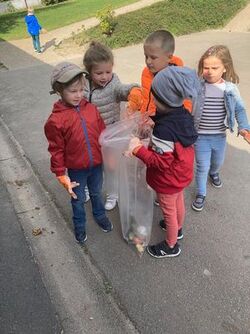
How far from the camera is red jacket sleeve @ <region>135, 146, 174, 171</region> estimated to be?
8.31 feet

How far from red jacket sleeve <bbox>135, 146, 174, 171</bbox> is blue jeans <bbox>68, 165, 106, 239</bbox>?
64 cm

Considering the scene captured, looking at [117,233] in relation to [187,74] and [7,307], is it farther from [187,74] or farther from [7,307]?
[187,74]

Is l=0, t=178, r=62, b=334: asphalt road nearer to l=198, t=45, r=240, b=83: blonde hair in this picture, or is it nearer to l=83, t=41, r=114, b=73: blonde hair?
l=83, t=41, r=114, b=73: blonde hair

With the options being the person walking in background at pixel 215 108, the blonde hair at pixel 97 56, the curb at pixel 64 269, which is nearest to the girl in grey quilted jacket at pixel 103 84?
the blonde hair at pixel 97 56

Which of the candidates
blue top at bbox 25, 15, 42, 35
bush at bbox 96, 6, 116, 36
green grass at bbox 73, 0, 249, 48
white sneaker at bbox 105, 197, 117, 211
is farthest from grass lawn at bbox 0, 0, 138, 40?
white sneaker at bbox 105, 197, 117, 211

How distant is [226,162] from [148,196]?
5.50 ft

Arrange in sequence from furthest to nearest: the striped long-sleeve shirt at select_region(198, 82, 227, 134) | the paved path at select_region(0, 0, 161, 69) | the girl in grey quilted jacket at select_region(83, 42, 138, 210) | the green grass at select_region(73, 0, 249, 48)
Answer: the green grass at select_region(73, 0, 249, 48) < the paved path at select_region(0, 0, 161, 69) < the striped long-sleeve shirt at select_region(198, 82, 227, 134) < the girl in grey quilted jacket at select_region(83, 42, 138, 210)

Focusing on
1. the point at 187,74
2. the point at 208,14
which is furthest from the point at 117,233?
the point at 208,14

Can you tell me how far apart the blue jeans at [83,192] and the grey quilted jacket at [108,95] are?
1.68 feet

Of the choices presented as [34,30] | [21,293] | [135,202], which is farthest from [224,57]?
[34,30]

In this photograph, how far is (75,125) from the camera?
9.13 feet

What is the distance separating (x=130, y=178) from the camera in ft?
9.81

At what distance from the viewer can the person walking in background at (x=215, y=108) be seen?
3.20 metres

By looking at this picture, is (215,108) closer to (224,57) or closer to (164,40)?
(224,57)
